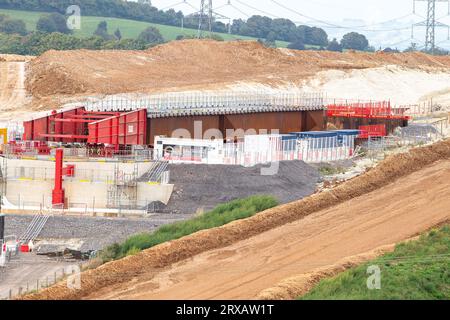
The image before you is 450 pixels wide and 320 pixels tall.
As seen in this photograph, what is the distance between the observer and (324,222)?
41.4m

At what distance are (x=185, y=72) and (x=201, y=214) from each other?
2126 inches

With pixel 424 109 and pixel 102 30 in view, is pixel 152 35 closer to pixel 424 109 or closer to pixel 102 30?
pixel 102 30

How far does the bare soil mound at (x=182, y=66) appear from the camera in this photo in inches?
3381

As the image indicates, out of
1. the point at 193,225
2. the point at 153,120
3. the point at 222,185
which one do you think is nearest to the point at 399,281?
the point at 193,225

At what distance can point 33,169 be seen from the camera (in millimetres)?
53625

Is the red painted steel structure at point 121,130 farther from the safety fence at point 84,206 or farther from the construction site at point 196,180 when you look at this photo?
the safety fence at point 84,206

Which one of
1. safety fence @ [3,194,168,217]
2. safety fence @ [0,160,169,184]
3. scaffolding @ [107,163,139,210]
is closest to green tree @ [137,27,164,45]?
safety fence @ [0,160,169,184]

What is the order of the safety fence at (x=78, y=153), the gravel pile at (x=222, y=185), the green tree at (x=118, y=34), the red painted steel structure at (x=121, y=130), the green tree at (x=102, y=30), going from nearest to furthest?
the gravel pile at (x=222, y=185) → the safety fence at (x=78, y=153) → the red painted steel structure at (x=121, y=130) → the green tree at (x=102, y=30) → the green tree at (x=118, y=34)

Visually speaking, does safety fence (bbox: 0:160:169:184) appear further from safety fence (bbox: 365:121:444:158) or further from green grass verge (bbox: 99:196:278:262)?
safety fence (bbox: 365:121:444:158)

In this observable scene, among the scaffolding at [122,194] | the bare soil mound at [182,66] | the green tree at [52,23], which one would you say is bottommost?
the scaffolding at [122,194]

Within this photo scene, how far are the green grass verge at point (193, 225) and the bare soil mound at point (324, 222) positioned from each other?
1289mm

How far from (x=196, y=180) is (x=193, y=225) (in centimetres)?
988

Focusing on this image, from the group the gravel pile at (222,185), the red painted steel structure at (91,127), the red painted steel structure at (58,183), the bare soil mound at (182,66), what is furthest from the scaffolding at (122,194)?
the bare soil mound at (182,66)
